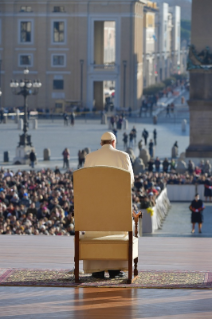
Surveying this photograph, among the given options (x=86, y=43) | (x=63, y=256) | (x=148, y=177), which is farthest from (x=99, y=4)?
(x=63, y=256)

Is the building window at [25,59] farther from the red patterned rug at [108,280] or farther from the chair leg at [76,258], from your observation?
the chair leg at [76,258]

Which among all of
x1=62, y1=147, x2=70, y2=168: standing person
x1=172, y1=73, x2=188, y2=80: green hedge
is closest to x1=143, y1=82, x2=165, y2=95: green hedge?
x1=172, y1=73, x2=188, y2=80: green hedge

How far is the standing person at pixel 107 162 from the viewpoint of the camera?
867 centimetres

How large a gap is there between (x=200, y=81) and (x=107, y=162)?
30137 mm

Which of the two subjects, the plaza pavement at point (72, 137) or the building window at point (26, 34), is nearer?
the plaza pavement at point (72, 137)

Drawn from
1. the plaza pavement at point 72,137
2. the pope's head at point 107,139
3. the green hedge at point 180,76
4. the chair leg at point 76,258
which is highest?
the pope's head at point 107,139

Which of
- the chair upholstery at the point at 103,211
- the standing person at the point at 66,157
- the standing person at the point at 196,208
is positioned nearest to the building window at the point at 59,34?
the standing person at the point at 66,157

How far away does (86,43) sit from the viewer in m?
76.1

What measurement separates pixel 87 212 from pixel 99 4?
2680 inches

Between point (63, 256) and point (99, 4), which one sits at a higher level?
point (99, 4)

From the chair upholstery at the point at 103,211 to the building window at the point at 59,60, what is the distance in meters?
68.4

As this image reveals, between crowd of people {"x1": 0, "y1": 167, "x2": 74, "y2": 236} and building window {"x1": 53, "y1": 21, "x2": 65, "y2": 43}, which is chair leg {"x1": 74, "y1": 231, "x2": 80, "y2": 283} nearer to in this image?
crowd of people {"x1": 0, "y1": 167, "x2": 74, "y2": 236}

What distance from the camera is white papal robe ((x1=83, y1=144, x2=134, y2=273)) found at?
28.5 feet

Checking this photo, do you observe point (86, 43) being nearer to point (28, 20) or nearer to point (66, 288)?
point (28, 20)
